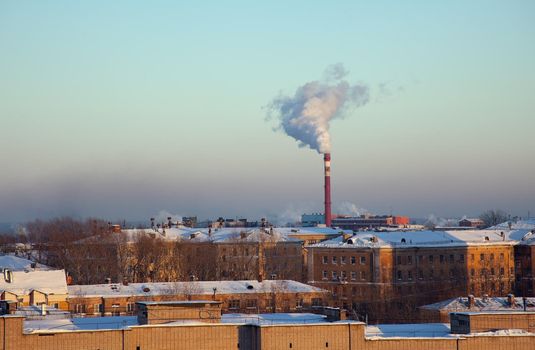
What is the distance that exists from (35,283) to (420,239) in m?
41.3

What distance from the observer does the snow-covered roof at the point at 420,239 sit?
311 feet

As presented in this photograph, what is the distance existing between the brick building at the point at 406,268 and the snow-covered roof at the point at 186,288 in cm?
1809

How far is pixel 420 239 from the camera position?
97.5 meters

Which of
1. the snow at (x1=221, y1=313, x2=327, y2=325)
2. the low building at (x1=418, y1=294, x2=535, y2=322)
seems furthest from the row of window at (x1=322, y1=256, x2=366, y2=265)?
the snow at (x1=221, y1=313, x2=327, y2=325)

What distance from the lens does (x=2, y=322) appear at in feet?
111

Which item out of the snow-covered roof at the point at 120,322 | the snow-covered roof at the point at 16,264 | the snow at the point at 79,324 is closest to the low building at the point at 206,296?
the snow-covered roof at the point at 16,264

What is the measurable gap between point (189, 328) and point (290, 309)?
33.4 meters

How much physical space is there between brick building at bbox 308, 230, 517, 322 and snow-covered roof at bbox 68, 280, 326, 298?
1809 cm

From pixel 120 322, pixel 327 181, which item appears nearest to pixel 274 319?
pixel 120 322

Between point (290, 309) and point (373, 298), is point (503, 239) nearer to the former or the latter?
point (373, 298)

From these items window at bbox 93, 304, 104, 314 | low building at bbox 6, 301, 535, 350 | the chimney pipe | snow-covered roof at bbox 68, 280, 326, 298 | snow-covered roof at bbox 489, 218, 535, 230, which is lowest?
window at bbox 93, 304, 104, 314

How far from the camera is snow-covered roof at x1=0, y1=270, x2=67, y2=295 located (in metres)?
65.5

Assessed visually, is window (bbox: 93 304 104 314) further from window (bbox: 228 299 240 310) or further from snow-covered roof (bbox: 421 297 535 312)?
snow-covered roof (bbox: 421 297 535 312)

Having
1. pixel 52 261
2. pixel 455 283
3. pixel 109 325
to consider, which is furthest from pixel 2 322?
pixel 52 261
